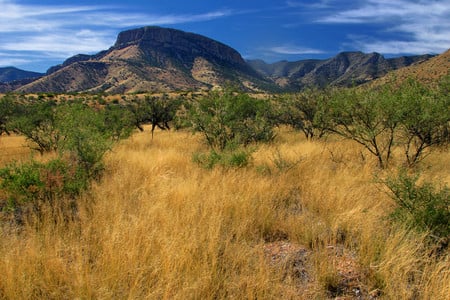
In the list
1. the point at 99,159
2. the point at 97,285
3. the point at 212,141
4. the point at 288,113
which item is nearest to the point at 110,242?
the point at 97,285

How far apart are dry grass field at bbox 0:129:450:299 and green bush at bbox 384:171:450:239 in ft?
0.87

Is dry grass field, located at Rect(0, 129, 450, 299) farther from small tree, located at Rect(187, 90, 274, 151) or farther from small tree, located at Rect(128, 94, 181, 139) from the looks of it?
small tree, located at Rect(128, 94, 181, 139)

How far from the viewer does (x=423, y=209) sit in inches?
158

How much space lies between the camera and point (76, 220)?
427cm

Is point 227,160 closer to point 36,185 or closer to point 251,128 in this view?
point 36,185

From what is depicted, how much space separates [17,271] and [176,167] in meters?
5.37

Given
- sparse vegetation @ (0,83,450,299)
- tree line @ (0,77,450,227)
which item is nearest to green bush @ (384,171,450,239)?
sparse vegetation @ (0,83,450,299)

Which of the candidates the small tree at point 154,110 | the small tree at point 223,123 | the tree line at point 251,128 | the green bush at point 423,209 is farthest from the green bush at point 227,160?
the small tree at point 154,110

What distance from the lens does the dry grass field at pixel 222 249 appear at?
2.74m

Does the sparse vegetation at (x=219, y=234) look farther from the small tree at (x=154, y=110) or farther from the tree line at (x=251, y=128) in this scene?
the small tree at (x=154, y=110)

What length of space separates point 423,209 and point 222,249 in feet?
9.81

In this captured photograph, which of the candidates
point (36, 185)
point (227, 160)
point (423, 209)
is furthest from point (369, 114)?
point (36, 185)

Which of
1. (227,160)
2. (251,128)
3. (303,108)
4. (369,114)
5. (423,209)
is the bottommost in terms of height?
(423,209)

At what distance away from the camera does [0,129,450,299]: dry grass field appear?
2.74 m
